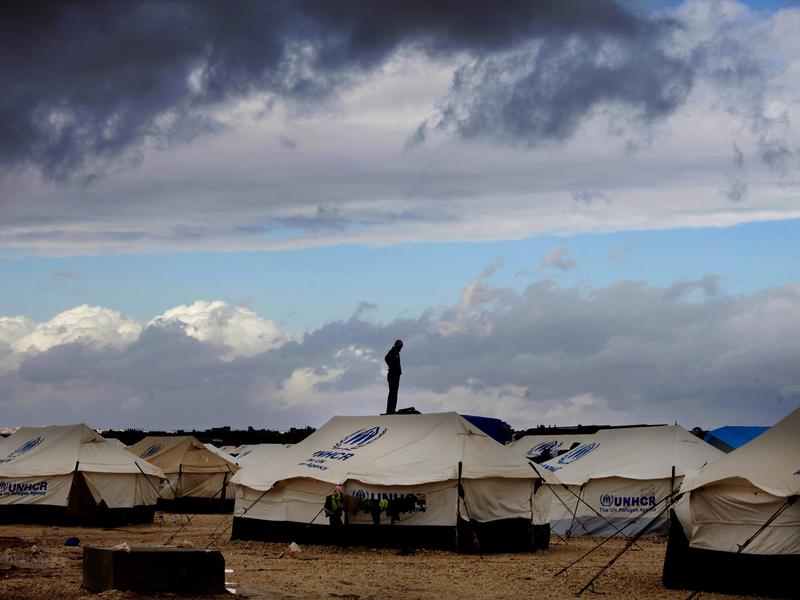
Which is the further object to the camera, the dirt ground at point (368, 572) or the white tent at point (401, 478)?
the white tent at point (401, 478)

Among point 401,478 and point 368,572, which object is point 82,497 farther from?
point 368,572

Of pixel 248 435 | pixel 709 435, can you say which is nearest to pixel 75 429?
pixel 709 435

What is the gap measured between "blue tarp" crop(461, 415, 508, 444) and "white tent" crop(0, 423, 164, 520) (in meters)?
11.6

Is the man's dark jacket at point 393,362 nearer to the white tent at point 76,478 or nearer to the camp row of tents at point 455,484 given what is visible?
the camp row of tents at point 455,484

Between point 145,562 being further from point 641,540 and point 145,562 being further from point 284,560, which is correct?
point 641,540

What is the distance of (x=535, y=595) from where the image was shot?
750 inches

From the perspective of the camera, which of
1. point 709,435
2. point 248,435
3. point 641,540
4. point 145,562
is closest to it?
point 145,562

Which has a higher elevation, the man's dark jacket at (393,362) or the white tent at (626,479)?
the man's dark jacket at (393,362)

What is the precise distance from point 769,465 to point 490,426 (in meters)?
13.1

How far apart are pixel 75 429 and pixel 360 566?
1736 centimetres

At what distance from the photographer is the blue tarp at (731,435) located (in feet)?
132

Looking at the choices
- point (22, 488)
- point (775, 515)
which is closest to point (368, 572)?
point (775, 515)

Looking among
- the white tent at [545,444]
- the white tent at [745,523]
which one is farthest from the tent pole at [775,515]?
the white tent at [545,444]

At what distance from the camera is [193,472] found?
47.2 meters
